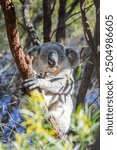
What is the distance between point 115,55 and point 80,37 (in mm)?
1561

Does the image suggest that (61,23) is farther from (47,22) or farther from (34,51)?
(34,51)

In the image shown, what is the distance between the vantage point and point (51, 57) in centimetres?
215

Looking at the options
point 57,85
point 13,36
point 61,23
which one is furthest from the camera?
point 61,23

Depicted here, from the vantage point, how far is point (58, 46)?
86.5 inches

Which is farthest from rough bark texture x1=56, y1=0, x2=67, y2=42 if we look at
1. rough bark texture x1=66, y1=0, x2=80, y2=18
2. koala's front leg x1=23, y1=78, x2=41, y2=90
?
koala's front leg x1=23, y1=78, x2=41, y2=90

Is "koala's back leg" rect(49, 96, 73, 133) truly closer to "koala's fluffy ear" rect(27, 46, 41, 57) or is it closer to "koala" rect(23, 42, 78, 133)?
"koala" rect(23, 42, 78, 133)

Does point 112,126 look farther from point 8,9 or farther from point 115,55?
point 8,9

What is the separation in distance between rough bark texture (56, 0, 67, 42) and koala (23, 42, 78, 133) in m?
0.40

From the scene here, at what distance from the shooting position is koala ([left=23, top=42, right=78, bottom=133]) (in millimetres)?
2105

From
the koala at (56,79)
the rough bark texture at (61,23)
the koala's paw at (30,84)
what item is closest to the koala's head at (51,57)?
the koala at (56,79)

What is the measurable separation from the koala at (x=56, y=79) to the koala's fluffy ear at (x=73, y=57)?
26 mm

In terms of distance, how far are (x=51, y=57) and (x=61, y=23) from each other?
1.94 feet

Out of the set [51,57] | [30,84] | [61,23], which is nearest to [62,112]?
[51,57]

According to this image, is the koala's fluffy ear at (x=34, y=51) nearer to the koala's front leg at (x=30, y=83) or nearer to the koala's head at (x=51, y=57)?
the koala's head at (x=51, y=57)
